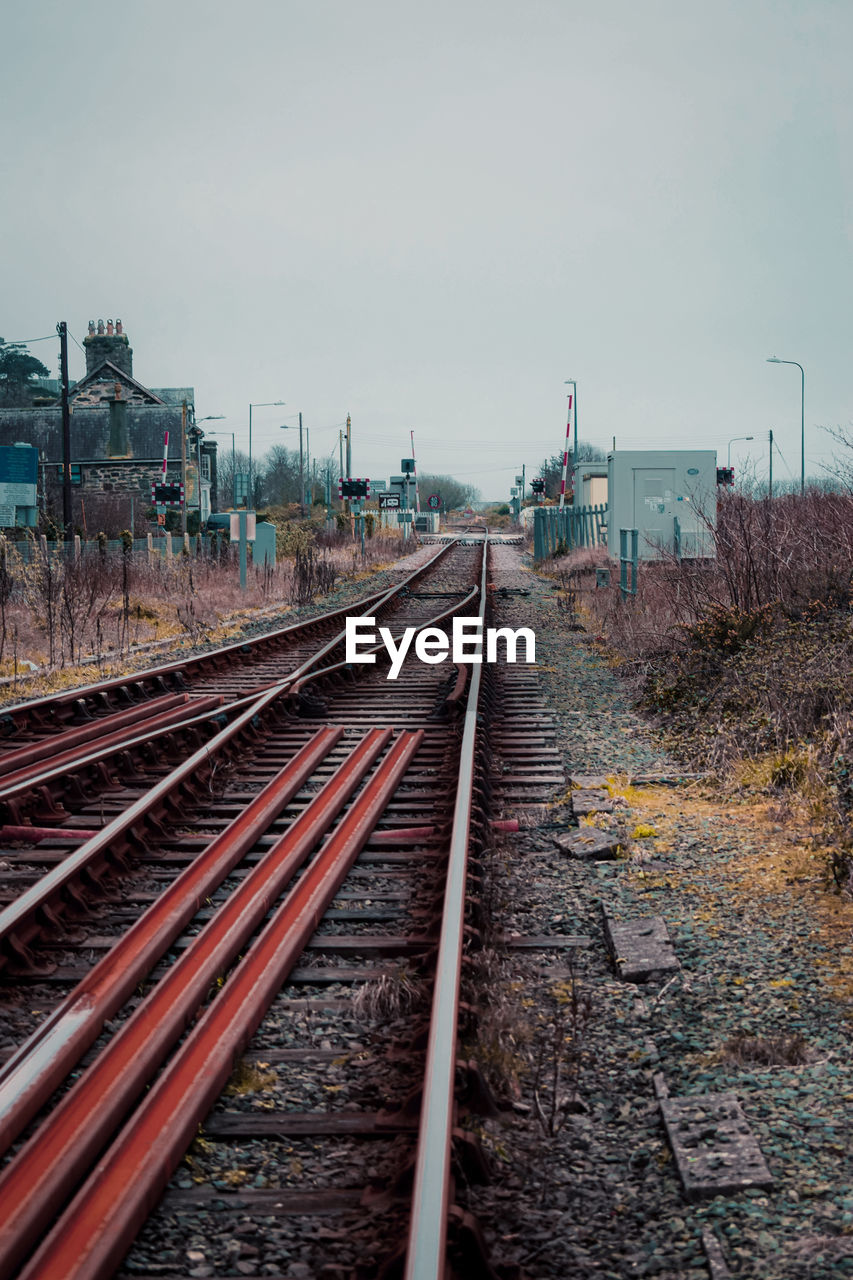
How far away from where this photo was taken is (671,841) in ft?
23.4

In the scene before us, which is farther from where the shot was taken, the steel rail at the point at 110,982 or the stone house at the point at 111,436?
the stone house at the point at 111,436

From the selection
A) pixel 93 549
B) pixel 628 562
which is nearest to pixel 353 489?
pixel 93 549

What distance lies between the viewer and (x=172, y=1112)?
3596mm

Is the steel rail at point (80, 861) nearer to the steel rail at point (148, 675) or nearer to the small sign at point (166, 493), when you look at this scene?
the steel rail at point (148, 675)

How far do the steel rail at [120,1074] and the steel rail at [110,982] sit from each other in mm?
109

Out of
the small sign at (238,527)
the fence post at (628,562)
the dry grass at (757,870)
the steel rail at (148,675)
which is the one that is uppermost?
the small sign at (238,527)

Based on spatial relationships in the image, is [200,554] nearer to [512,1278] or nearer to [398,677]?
[398,677]

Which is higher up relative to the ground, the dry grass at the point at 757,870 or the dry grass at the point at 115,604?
the dry grass at the point at 115,604

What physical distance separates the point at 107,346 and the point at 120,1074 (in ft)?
213

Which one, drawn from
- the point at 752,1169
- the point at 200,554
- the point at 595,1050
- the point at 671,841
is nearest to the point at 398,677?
the point at 671,841

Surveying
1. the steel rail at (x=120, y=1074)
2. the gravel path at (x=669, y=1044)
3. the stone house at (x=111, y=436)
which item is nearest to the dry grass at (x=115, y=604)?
the steel rail at (x=120, y=1074)

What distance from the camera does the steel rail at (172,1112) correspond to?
291 centimetres

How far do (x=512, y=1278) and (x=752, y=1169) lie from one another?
0.85 m

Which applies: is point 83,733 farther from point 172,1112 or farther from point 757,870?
point 172,1112
